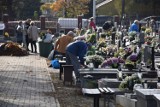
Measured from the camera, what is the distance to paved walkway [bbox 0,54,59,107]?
43.5 feet

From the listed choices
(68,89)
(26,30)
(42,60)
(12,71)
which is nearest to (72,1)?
(26,30)

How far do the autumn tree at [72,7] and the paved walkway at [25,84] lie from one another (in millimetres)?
45304

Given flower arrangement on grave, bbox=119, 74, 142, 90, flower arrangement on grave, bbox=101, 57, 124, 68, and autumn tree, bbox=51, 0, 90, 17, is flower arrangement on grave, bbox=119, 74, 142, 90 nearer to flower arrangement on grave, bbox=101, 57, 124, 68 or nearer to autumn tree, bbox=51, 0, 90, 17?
flower arrangement on grave, bbox=101, 57, 124, 68

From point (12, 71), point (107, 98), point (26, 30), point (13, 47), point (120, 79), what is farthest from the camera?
point (26, 30)

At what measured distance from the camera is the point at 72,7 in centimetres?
7075

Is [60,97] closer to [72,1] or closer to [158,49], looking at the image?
[158,49]

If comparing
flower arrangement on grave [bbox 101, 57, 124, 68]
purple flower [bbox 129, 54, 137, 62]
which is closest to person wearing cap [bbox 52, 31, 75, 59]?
purple flower [bbox 129, 54, 137, 62]

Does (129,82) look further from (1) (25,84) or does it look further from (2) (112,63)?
(1) (25,84)

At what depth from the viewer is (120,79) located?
1409cm

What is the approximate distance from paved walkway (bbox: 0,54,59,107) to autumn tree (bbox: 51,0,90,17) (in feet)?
149

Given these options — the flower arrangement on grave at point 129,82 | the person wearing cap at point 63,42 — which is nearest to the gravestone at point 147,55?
the flower arrangement on grave at point 129,82

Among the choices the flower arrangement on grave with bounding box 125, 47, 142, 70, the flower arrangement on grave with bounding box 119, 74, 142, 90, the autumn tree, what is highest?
the autumn tree

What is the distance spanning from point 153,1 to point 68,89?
52.9 meters

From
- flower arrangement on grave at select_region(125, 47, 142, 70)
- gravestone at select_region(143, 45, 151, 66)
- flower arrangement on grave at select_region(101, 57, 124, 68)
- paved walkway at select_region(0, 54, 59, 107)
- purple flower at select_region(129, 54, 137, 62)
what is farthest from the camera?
purple flower at select_region(129, 54, 137, 62)
